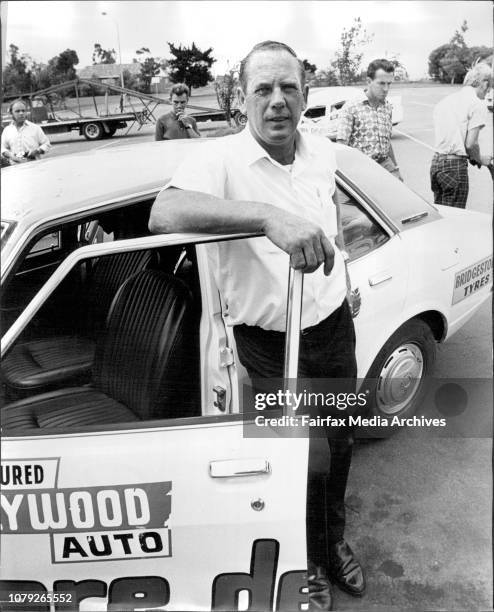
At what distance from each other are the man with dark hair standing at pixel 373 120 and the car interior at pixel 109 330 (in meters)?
0.15

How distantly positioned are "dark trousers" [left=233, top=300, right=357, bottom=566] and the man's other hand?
28 cm

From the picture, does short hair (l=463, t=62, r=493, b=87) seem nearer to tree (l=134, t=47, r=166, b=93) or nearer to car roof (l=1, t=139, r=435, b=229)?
car roof (l=1, t=139, r=435, b=229)

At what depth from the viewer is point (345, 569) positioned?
1590mm

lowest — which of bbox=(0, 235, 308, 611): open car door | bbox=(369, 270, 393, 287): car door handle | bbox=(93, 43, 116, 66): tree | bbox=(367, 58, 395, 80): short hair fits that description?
bbox=(0, 235, 308, 611): open car door

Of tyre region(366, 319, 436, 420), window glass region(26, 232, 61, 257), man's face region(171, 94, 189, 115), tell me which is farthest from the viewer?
window glass region(26, 232, 61, 257)

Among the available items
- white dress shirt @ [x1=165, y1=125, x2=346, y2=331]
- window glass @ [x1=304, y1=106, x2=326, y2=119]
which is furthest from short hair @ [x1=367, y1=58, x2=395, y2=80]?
white dress shirt @ [x1=165, y1=125, x2=346, y2=331]

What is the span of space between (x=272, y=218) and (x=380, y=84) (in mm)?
578

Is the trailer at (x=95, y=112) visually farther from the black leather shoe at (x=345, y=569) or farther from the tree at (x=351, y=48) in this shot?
the black leather shoe at (x=345, y=569)

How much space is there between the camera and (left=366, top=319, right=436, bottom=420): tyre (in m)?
1.69

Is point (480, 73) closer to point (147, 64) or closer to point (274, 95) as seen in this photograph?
point (274, 95)

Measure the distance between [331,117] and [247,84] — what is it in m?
0.34

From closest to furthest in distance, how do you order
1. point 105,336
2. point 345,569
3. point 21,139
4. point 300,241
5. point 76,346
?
point 300,241
point 345,569
point 21,139
point 105,336
point 76,346

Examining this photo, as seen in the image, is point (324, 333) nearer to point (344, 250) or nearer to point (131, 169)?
point (344, 250)

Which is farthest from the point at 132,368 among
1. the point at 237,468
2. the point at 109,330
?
the point at 237,468
